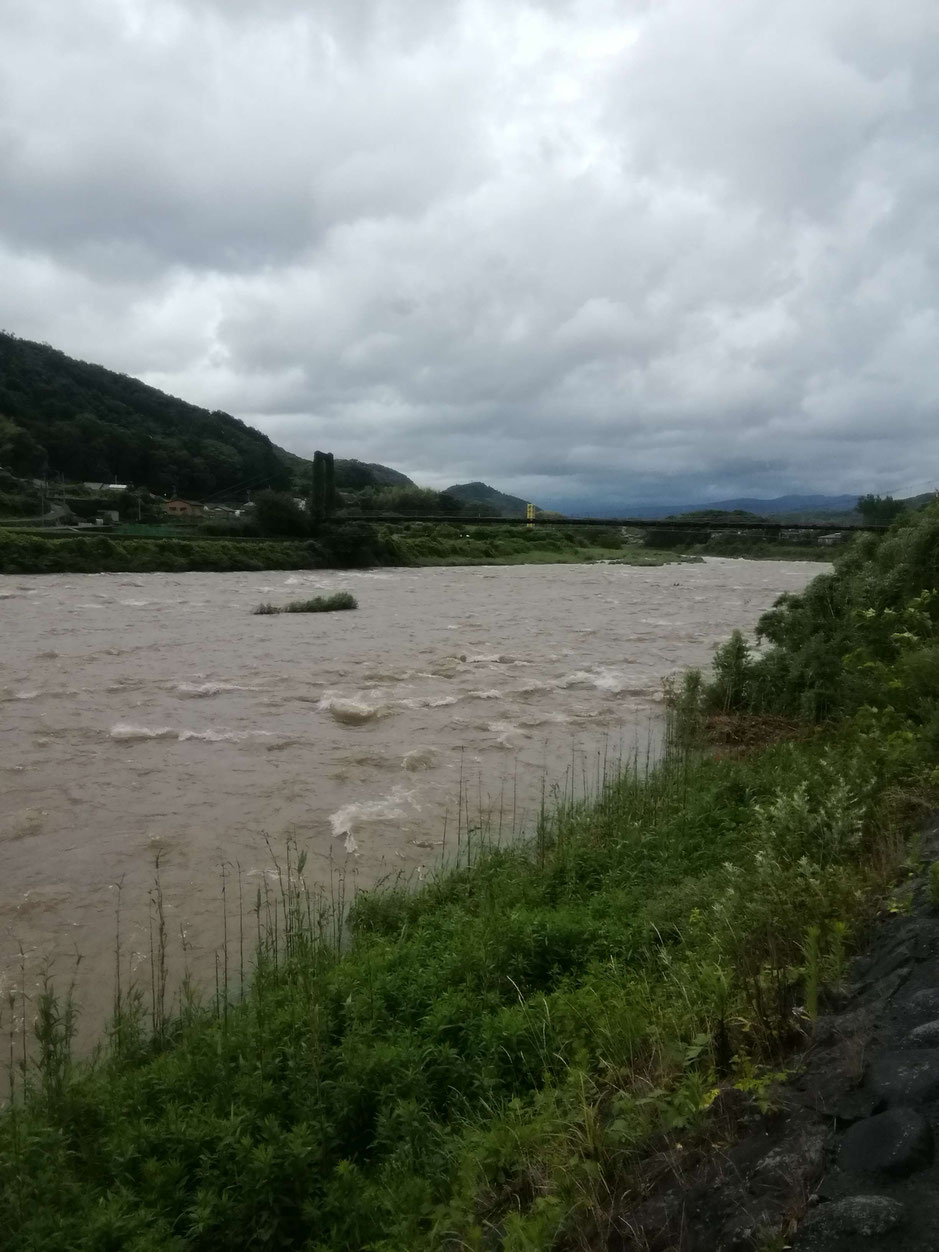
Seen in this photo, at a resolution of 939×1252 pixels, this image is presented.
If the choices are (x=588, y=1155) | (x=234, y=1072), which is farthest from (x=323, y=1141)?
(x=588, y=1155)

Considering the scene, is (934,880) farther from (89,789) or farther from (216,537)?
(216,537)

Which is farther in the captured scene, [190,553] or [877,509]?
[190,553]

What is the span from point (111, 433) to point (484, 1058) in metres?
104

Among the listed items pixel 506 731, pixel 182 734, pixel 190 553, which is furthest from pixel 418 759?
pixel 190 553

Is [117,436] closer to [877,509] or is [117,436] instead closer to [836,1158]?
[877,509]

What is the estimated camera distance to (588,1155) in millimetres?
3004

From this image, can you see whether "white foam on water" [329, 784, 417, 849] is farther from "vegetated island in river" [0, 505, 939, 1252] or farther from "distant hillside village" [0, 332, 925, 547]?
"distant hillside village" [0, 332, 925, 547]

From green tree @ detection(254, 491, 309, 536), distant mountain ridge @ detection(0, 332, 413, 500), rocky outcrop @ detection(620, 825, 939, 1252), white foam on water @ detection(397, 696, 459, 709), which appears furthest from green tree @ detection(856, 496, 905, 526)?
distant mountain ridge @ detection(0, 332, 413, 500)

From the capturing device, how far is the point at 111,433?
322 ft

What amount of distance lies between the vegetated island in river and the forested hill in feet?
305

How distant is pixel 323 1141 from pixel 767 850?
Result: 2.96 m

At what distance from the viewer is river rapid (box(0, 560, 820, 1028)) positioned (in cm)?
735

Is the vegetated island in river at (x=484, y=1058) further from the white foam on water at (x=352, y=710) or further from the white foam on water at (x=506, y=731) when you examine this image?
the white foam on water at (x=352, y=710)

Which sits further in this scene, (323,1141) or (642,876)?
(642,876)
